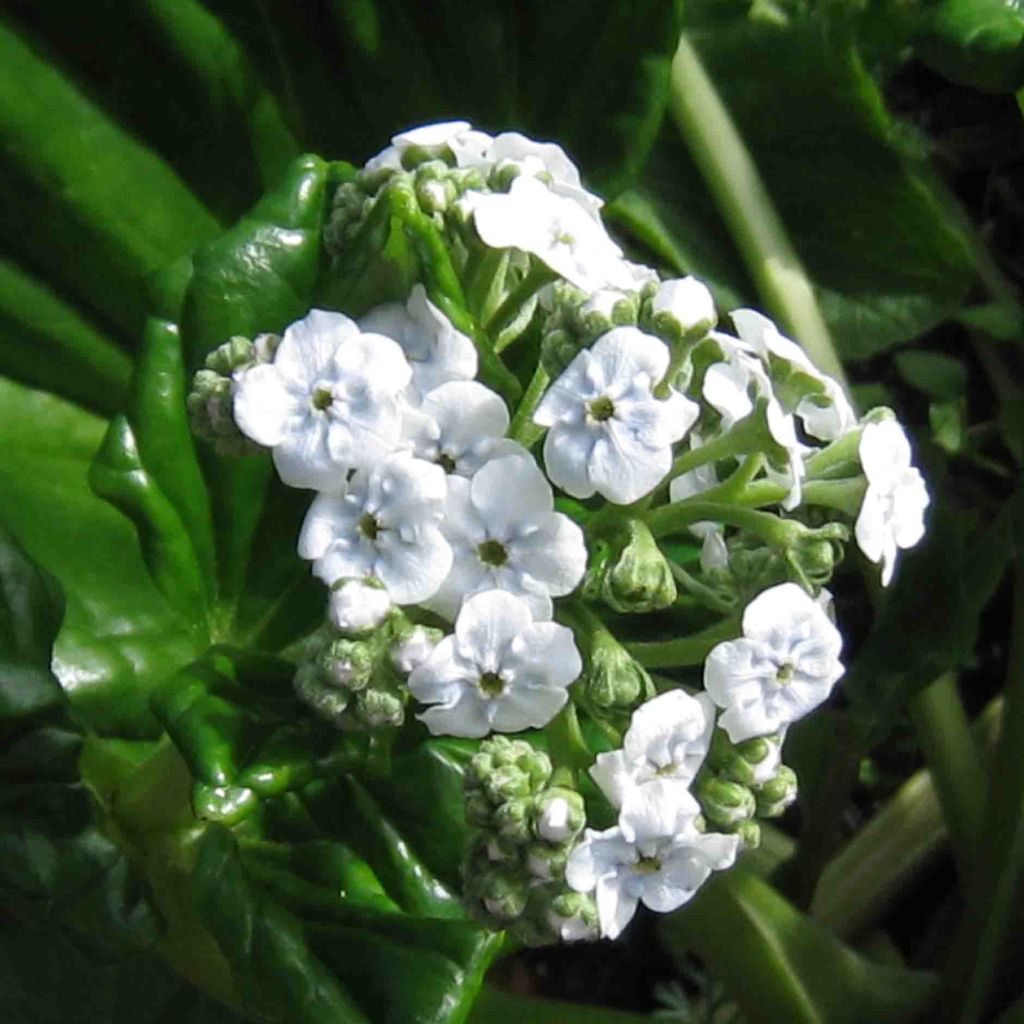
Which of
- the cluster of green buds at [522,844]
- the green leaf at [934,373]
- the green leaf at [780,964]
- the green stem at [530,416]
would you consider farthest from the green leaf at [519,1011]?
the green leaf at [934,373]

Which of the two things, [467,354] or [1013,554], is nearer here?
[467,354]

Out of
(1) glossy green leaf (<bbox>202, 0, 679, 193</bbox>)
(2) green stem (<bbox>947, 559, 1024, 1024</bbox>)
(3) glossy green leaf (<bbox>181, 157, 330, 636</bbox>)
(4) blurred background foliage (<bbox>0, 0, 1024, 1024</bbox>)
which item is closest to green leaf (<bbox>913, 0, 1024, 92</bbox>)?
(4) blurred background foliage (<bbox>0, 0, 1024, 1024</bbox>)

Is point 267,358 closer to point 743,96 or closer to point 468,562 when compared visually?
point 468,562

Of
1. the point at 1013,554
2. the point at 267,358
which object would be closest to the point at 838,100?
the point at 1013,554

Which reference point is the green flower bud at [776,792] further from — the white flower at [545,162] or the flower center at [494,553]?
the white flower at [545,162]

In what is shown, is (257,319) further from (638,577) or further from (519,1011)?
(519,1011)
